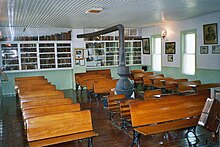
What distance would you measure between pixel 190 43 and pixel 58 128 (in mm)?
7398

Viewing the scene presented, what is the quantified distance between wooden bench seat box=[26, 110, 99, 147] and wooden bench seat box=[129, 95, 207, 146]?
2.52 ft

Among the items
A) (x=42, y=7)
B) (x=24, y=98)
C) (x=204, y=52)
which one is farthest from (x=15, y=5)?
(x=204, y=52)

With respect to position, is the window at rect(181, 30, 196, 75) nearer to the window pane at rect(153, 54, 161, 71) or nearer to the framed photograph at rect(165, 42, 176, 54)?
the framed photograph at rect(165, 42, 176, 54)

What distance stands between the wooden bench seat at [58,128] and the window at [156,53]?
8.41m

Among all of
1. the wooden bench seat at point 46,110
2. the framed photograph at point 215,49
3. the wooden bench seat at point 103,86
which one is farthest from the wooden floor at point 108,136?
the framed photograph at point 215,49

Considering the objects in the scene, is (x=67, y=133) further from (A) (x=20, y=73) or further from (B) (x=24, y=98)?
(A) (x=20, y=73)

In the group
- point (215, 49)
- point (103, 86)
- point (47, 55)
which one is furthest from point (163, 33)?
point (47, 55)

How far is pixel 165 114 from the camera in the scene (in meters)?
4.08

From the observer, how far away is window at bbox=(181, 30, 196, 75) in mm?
9219

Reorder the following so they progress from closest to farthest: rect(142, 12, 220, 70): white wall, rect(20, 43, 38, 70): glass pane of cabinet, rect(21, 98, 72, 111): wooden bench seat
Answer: rect(21, 98, 72, 111): wooden bench seat
rect(142, 12, 220, 70): white wall
rect(20, 43, 38, 70): glass pane of cabinet

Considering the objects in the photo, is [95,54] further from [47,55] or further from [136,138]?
[136,138]

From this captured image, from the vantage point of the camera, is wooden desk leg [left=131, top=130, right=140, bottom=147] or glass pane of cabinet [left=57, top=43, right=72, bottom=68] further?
glass pane of cabinet [left=57, top=43, right=72, bottom=68]

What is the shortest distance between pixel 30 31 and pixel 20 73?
1.88m

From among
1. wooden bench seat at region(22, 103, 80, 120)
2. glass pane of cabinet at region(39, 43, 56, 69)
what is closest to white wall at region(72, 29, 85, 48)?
glass pane of cabinet at region(39, 43, 56, 69)
